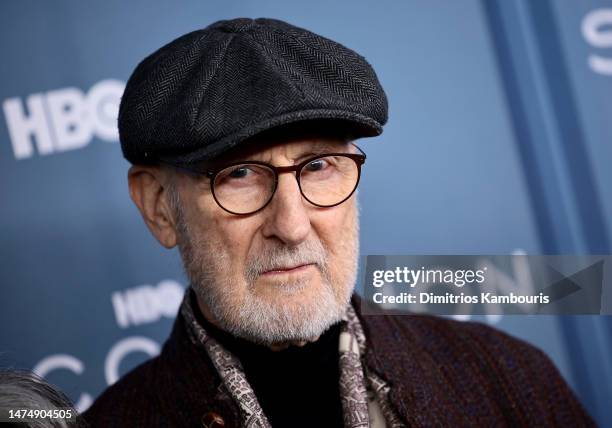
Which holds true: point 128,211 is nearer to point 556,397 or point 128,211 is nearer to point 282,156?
point 282,156

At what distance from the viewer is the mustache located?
130 cm

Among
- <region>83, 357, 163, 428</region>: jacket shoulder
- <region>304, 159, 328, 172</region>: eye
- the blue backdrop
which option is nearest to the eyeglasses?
<region>304, 159, 328, 172</region>: eye

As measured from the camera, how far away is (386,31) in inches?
79.0

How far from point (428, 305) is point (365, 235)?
617mm

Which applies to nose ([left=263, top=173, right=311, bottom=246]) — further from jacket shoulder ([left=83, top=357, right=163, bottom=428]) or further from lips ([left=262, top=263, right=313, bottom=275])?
jacket shoulder ([left=83, top=357, right=163, bottom=428])

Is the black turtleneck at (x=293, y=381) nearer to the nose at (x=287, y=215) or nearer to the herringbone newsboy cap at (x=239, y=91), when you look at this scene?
the nose at (x=287, y=215)

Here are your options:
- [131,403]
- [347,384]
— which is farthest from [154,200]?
[347,384]

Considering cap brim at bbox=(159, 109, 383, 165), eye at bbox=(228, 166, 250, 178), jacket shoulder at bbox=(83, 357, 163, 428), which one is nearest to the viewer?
cap brim at bbox=(159, 109, 383, 165)

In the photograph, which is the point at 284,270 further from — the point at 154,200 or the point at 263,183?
the point at 154,200

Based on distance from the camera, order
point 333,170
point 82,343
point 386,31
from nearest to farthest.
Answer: point 333,170, point 82,343, point 386,31

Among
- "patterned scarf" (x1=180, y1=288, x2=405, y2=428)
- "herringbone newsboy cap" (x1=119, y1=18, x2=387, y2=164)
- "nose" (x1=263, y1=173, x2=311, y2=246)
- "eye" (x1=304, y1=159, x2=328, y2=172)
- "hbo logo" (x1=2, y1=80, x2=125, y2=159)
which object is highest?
"hbo logo" (x1=2, y1=80, x2=125, y2=159)

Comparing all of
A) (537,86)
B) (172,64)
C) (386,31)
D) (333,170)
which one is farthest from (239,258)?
(537,86)

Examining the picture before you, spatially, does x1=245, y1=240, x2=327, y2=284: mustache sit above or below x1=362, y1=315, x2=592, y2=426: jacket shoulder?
above

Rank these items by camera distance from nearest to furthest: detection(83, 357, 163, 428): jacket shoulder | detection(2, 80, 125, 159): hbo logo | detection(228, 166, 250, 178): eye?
detection(228, 166, 250, 178): eye, detection(83, 357, 163, 428): jacket shoulder, detection(2, 80, 125, 159): hbo logo
